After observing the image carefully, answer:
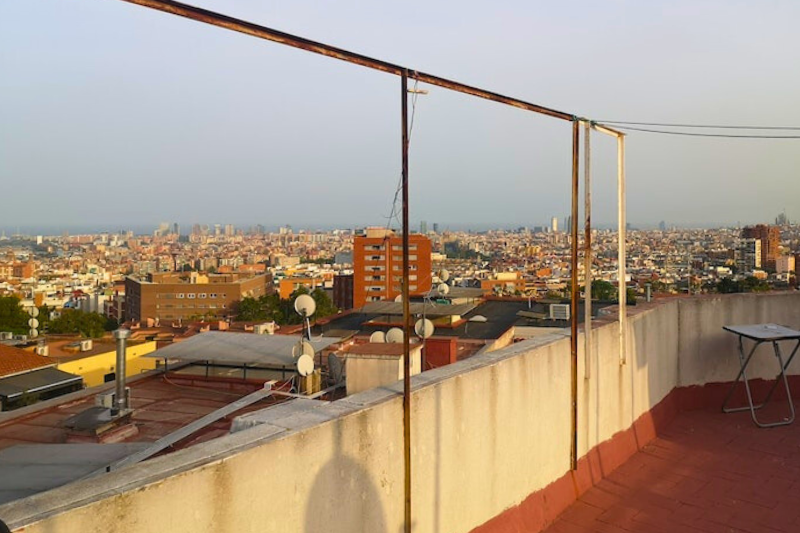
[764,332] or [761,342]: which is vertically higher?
[764,332]

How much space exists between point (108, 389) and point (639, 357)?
5.77 metres

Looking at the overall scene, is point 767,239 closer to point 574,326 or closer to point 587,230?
point 587,230

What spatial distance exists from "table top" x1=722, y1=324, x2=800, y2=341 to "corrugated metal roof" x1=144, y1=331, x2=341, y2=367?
14.4 feet

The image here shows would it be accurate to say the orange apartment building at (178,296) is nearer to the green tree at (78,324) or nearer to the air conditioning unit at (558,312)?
the green tree at (78,324)

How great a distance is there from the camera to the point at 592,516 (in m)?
4.15

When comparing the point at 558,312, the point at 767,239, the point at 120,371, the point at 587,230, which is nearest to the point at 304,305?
the point at 120,371

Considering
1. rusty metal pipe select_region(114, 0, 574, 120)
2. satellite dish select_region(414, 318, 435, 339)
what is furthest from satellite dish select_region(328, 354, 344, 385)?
rusty metal pipe select_region(114, 0, 574, 120)

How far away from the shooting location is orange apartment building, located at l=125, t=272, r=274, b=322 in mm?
73938

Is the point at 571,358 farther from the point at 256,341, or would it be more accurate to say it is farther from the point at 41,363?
the point at 41,363

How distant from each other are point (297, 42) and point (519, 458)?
2.71 meters

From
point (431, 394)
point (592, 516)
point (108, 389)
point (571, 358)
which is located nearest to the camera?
point (431, 394)

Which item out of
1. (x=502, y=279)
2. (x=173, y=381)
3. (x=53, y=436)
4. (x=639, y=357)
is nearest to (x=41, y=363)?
(x=173, y=381)

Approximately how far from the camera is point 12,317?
41.8 m

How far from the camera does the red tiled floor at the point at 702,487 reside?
4074 mm
